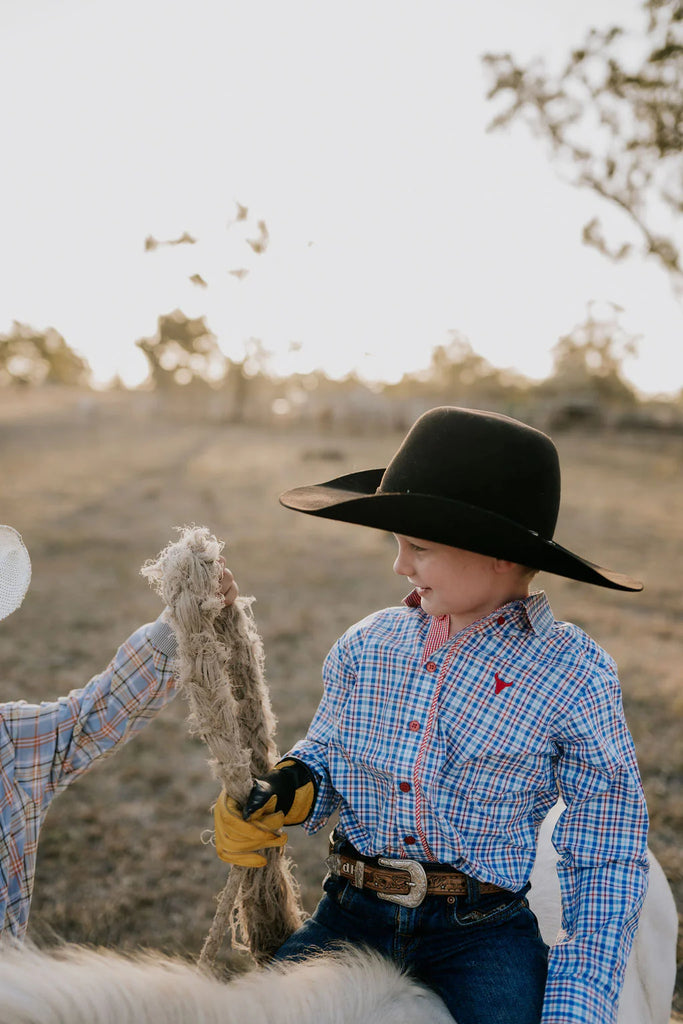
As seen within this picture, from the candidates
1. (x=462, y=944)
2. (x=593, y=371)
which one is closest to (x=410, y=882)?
(x=462, y=944)

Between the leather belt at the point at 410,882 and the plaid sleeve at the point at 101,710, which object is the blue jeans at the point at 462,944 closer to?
the leather belt at the point at 410,882

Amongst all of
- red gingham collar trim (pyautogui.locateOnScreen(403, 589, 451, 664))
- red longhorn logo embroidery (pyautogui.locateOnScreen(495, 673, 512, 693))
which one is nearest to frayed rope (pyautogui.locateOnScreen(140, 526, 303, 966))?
red gingham collar trim (pyautogui.locateOnScreen(403, 589, 451, 664))

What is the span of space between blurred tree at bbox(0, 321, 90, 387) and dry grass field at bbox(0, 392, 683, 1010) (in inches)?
1289

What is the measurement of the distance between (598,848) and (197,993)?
2.57ft

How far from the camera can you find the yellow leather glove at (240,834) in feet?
4.87

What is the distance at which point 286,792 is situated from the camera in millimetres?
1594

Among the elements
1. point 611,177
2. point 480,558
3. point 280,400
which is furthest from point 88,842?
point 280,400

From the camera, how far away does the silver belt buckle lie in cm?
152

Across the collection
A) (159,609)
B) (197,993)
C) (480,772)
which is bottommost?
(159,609)

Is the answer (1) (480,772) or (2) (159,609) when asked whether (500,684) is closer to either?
(1) (480,772)

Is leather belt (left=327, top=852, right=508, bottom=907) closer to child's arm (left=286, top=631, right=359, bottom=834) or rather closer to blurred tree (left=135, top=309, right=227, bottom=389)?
child's arm (left=286, top=631, right=359, bottom=834)

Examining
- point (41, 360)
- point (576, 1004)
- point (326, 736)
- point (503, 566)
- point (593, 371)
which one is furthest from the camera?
point (41, 360)

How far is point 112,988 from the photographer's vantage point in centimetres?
108

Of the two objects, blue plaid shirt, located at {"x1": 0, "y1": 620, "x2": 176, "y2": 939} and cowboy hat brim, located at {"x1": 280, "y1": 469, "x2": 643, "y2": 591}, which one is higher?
cowboy hat brim, located at {"x1": 280, "y1": 469, "x2": 643, "y2": 591}
